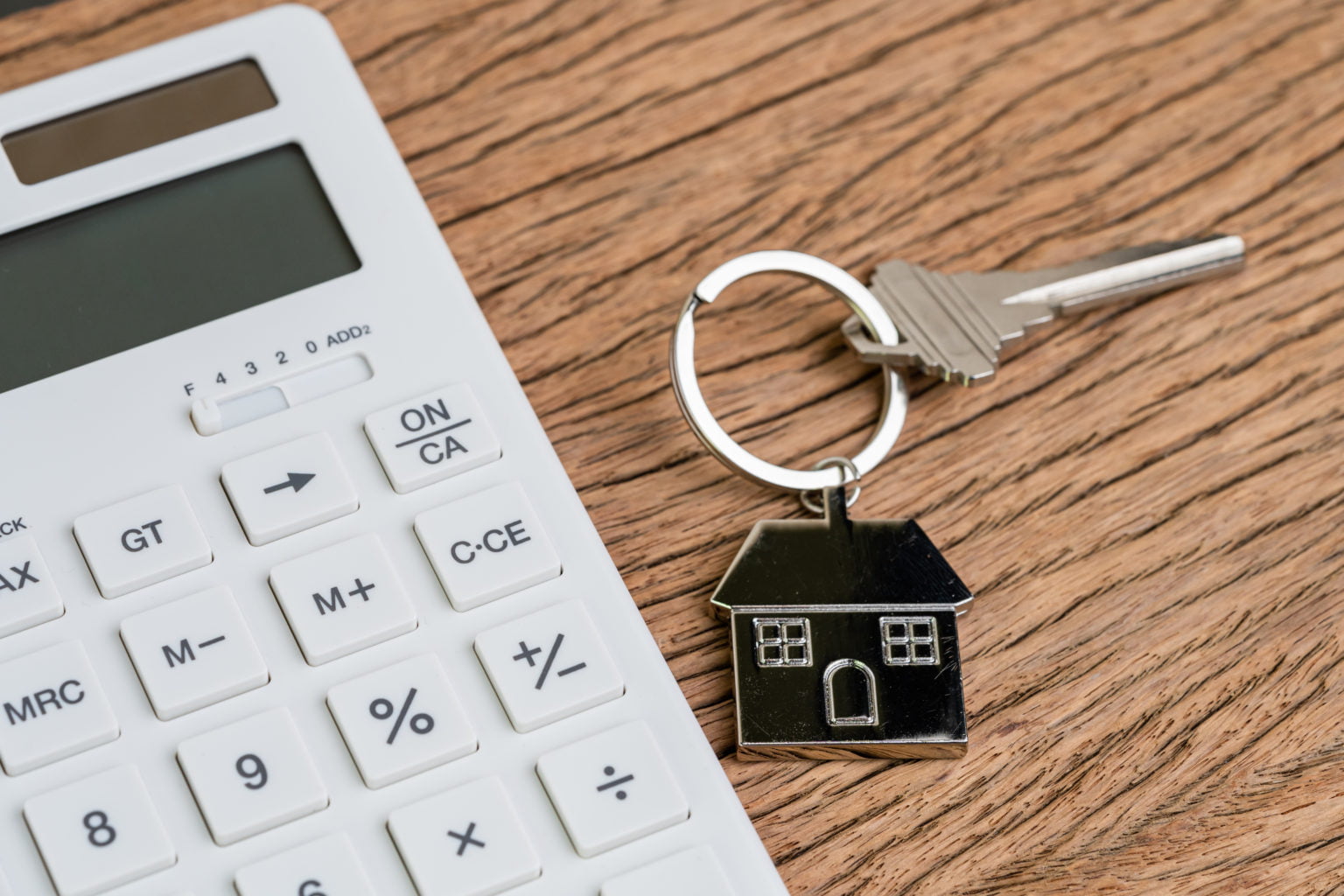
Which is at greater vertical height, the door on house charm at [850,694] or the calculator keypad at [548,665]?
the calculator keypad at [548,665]

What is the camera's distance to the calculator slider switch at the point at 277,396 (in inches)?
13.0

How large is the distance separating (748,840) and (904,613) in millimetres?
80

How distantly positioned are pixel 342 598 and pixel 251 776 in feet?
0.15

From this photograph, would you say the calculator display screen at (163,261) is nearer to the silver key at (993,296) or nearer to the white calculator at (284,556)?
the white calculator at (284,556)

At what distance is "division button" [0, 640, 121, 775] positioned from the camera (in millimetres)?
287

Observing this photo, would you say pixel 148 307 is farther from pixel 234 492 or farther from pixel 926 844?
pixel 926 844

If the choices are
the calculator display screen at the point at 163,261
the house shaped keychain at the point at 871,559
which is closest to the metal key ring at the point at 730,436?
the house shaped keychain at the point at 871,559

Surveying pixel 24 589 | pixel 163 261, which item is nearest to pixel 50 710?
pixel 24 589

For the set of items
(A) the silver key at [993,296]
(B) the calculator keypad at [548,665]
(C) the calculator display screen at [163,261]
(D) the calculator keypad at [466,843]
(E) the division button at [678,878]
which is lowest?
(E) the division button at [678,878]

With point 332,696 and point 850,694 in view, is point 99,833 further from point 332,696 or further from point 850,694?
point 850,694

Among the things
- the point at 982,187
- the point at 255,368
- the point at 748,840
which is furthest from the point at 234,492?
the point at 982,187

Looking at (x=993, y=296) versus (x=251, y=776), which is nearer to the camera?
(x=251, y=776)

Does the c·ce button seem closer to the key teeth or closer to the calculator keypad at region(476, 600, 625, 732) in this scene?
the calculator keypad at region(476, 600, 625, 732)

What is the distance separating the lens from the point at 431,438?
331 millimetres
